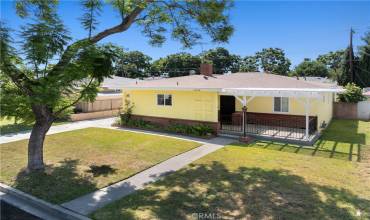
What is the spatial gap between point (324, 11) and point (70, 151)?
13.6 m

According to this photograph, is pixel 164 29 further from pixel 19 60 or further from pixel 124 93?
pixel 124 93

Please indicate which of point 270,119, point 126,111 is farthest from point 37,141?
point 270,119

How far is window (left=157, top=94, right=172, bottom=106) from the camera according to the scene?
17592mm

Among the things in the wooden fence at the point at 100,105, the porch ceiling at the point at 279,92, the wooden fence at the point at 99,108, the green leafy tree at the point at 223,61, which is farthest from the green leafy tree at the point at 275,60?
the porch ceiling at the point at 279,92

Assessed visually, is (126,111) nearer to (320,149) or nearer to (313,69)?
(320,149)

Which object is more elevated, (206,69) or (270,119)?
(206,69)

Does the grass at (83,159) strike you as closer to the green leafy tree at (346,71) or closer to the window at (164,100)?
the window at (164,100)

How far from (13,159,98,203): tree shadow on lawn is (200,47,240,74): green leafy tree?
6222cm

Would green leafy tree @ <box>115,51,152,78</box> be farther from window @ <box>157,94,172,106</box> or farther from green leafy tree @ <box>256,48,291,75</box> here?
window @ <box>157,94,172,106</box>

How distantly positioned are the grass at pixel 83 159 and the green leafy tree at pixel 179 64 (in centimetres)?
4711

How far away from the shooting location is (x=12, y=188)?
7.82m

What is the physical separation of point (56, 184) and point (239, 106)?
12.9 metres

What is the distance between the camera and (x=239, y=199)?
23.0 ft

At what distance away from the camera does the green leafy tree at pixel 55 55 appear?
7.88m
